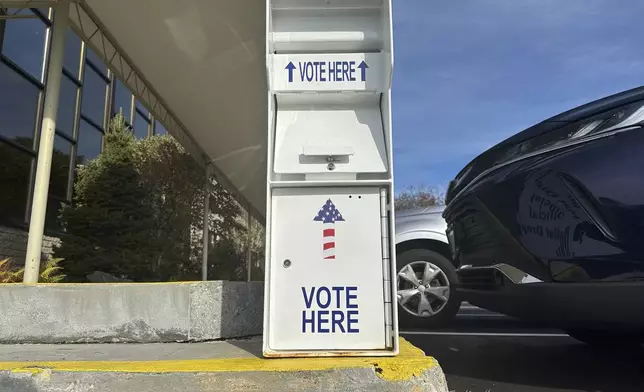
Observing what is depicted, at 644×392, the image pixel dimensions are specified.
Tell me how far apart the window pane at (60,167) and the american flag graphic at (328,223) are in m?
9.44

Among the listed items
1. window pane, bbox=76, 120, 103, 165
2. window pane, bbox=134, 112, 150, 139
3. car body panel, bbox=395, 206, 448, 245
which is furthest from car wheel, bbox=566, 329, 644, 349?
window pane, bbox=134, 112, 150, 139

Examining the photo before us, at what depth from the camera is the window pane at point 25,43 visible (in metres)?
8.68

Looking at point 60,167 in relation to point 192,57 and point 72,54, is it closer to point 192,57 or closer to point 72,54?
point 72,54

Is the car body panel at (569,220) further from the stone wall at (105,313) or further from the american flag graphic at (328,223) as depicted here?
the stone wall at (105,313)

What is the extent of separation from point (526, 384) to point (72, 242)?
9.24 metres

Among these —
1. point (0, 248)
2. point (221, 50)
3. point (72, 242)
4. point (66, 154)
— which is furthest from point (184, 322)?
point (66, 154)

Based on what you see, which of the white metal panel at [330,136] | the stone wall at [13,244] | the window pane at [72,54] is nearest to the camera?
the white metal panel at [330,136]

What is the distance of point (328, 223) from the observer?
260cm

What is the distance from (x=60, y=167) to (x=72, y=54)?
9.40 ft

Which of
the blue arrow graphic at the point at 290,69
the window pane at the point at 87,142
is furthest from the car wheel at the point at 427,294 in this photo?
the window pane at the point at 87,142

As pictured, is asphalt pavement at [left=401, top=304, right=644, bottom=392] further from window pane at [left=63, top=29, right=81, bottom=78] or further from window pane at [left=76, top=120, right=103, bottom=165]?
window pane at [left=63, top=29, right=81, bottom=78]

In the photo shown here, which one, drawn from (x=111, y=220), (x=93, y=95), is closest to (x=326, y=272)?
(x=111, y=220)

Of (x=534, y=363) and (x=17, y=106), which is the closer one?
(x=534, y=363)

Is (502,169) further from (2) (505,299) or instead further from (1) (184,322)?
(1) (184,322)
